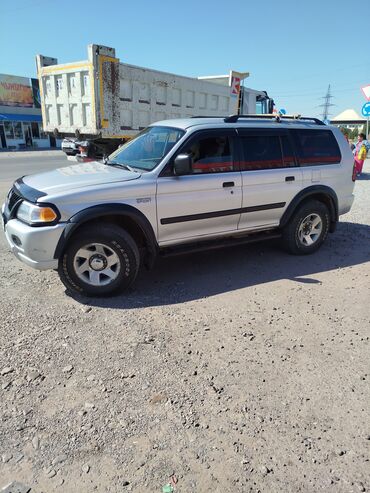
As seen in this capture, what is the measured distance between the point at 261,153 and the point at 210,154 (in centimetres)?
80

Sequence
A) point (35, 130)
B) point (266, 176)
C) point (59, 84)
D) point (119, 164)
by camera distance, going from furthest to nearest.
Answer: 1. point (35, 130)
2. point (59, 84)
3. point (266, 176)
4. point (119, 164)

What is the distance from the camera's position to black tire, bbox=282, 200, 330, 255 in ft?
18.2

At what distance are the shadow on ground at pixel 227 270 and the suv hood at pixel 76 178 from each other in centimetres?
121

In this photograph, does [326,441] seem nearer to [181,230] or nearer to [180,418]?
[180,418]

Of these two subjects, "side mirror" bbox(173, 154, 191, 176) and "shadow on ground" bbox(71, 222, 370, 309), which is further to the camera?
"shadow on ground" bbox(71, 222, 370, 309)

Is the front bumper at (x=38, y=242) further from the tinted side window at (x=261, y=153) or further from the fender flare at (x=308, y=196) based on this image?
the fender flare at (x=308, y=196)

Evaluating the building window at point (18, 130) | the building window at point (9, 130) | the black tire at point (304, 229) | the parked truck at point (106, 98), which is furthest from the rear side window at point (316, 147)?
the building window at point (18, 130)

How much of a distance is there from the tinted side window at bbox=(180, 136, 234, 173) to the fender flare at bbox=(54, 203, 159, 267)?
2.95 ft

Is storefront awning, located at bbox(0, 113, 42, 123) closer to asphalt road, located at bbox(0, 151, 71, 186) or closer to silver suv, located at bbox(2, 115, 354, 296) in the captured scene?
asphalt road, located at bbox(0, 151, 71, 186)

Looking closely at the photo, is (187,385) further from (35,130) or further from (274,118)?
(35,130)

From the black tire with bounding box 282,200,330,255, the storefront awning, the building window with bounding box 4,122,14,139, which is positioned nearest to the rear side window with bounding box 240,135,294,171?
the black tire with bounding box 282,200,330,255

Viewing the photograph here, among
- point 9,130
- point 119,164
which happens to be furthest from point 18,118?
point 119,164

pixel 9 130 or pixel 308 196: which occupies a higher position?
pixel 9 130

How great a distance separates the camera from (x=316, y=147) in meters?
5.65
